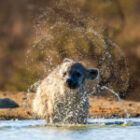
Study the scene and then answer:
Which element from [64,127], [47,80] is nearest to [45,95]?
[47,80]

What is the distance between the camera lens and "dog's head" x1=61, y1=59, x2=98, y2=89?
8359 millimetres

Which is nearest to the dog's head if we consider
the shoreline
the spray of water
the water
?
the water

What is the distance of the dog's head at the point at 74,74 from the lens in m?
8.36

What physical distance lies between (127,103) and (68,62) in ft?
17.3

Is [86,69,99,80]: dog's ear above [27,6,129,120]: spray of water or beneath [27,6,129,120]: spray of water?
beneath

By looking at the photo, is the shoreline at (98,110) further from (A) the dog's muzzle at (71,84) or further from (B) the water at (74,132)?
(A) the dog's muzzle at (71,84)

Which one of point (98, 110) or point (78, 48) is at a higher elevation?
point (78, 48)

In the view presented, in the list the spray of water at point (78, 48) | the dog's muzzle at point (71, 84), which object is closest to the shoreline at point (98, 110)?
the spray of water at point (78, 48)

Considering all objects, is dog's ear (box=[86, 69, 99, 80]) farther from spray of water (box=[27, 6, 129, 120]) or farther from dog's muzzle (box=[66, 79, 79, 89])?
spray of water (box=[27, 6, 129, 120])

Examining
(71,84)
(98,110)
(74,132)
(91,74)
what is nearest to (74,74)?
(71,84)

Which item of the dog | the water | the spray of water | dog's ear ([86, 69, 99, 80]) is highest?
the spray of water

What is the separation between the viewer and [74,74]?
8680mm

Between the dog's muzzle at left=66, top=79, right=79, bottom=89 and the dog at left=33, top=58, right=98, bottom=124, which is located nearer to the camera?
the dog's muzzle at left=66, top=79, right=79, bottom=89

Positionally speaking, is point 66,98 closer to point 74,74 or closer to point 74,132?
point 74,74
